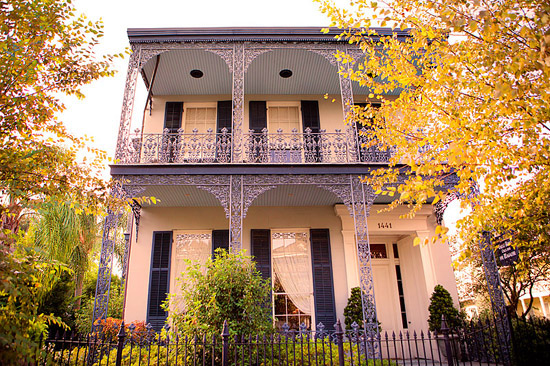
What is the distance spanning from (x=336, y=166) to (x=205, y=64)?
457 centimetres

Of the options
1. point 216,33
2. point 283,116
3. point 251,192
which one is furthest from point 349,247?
point 216,33

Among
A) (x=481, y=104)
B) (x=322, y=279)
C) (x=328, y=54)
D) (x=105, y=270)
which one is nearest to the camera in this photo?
(x=481, y=104)

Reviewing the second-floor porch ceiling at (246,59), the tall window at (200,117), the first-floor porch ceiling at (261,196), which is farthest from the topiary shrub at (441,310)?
the tall window at (200,117)

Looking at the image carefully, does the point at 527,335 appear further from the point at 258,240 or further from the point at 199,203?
the point at 199,203

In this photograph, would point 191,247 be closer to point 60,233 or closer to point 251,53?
point 251,53

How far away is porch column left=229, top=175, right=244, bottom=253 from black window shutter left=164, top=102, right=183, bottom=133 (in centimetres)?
340

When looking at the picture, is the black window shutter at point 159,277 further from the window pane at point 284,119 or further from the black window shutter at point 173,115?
the window pane at point 284,119

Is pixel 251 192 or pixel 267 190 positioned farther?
pixel 267 190

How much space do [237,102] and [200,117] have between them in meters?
2.56

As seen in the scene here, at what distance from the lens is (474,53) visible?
4707 mm

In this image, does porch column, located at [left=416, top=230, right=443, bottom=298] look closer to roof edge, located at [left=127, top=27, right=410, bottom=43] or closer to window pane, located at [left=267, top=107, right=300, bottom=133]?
window pane, located at [left=267, top=107, right=300, bottom=133]

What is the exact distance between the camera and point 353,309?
29.5ft

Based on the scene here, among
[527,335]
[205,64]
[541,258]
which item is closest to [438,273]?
[541,258]

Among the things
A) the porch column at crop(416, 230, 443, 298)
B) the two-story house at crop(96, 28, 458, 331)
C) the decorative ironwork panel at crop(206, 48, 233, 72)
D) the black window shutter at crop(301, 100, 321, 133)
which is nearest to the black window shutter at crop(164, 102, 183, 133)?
the two-story house at crop(96, 28, 458, 331)
